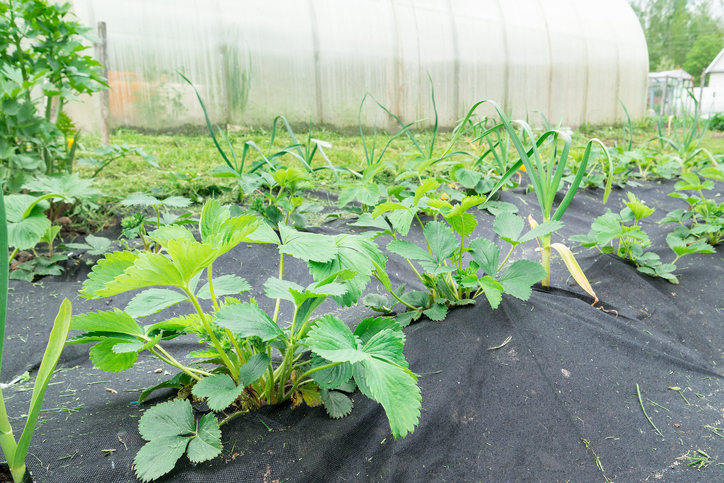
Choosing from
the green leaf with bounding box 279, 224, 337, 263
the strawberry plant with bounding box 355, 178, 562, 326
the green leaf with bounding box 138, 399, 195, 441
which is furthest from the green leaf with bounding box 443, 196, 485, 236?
the green leaf with bounding box 138, 399, 195, 441

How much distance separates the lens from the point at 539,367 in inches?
36.4

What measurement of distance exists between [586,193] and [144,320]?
109 inches

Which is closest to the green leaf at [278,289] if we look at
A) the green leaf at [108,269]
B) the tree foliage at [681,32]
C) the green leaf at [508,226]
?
the green leaf at [108,269]

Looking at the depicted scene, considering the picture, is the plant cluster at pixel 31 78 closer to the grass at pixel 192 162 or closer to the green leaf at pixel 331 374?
the grass at pixel 192 162

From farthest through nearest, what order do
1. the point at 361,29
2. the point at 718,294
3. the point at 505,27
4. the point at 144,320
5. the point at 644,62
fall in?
the point at 644,62 → the point at 505,27 → the point at 361,29 → the point at 718,294 → the point at 144,320

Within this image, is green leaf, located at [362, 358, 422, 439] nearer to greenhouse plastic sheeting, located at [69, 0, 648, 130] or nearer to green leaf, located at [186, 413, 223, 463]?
green leaf, located at [186, 413, 223, 463]

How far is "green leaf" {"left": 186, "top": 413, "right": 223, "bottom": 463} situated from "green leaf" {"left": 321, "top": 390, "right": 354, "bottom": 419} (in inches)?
8.1

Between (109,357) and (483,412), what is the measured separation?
70 cm

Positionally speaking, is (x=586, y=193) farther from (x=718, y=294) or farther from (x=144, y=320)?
(x=144, y=320)

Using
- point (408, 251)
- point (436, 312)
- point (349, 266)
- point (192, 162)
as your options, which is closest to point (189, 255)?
point (349, 266)

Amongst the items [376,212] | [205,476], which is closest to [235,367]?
[205,476]

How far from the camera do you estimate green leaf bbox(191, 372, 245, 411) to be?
64 cm

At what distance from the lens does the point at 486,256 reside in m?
1.02

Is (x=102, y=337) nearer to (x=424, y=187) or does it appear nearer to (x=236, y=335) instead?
(x=236, y=335)
